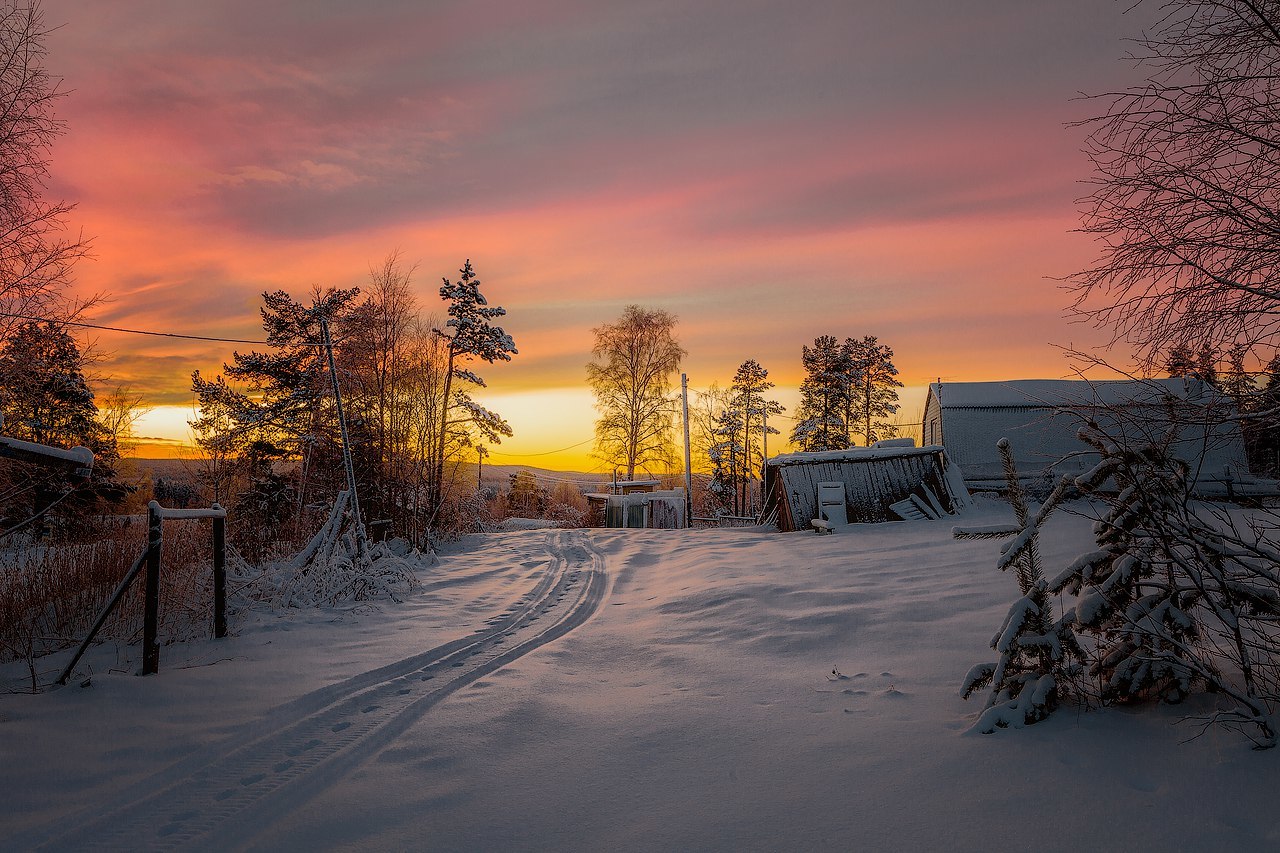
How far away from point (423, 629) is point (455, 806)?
4.71m

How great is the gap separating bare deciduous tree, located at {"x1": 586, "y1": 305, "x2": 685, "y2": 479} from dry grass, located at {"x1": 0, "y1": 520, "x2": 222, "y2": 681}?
23.5 metres

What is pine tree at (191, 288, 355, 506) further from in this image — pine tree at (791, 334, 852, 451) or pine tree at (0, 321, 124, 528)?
pine tree at (791, 334, 852, 451)

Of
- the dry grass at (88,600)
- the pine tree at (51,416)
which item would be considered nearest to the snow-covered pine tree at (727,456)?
the pine tree at (51,416)

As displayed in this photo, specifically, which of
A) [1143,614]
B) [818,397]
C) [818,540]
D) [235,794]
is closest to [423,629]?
[235,794]

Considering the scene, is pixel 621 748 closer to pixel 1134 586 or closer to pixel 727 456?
pixel 1134 586

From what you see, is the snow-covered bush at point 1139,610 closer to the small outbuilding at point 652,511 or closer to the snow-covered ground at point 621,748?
the snow-covered ground at point 621,748

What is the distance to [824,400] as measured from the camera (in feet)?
125

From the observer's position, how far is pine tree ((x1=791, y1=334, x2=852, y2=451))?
3728cm

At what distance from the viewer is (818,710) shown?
4.64m

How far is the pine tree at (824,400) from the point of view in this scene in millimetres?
37281

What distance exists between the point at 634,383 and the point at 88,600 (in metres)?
25.3

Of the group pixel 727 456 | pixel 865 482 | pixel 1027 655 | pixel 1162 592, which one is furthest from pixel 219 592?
pixel 727 456

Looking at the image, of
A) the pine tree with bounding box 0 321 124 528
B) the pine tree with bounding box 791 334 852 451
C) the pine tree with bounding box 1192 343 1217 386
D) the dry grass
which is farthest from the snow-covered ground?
the pine tree with bounding box 791 334 852 451

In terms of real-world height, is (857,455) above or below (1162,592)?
above
